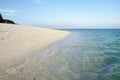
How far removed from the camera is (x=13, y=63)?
20.7 ft

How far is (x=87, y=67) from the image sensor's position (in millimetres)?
6695

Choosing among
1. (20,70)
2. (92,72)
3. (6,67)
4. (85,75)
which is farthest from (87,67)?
(6,67)

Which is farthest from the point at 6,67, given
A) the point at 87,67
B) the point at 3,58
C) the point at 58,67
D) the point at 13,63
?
the point at 87,67

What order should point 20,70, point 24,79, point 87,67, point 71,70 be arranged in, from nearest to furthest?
1. point 24,79
2. point 20,70
3. point 71,70
4. point 87,67

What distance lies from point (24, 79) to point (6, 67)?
4.41 feet

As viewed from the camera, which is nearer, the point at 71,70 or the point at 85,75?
the point at 85,75

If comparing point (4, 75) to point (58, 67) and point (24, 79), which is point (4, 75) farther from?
point (58, 67)

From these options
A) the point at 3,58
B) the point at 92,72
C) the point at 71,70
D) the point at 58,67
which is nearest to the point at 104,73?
the point at 92,72

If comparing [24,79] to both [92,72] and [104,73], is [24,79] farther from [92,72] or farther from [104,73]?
[104,73]

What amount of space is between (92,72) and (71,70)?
2.87ft

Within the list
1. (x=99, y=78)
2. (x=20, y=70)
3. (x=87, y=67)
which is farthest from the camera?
(x=87, y=67)

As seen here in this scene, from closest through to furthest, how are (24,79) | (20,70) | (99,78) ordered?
(24,79)
(99,78)
(20,70)

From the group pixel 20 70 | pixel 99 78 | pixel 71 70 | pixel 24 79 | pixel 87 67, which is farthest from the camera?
pixel 87 67

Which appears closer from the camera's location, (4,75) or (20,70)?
(4,75)
